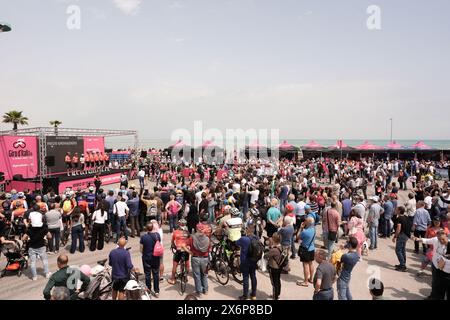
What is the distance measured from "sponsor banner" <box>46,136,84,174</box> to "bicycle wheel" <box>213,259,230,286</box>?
1716 cm

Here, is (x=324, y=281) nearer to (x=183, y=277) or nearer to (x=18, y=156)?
(x=183, y=277)

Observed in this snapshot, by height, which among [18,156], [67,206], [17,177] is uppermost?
[18,156]

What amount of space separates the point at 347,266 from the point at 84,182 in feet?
58.1

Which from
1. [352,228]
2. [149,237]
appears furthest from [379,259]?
[149,237]

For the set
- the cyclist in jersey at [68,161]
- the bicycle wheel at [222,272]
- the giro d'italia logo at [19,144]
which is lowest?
the bicycle wheel at [222,272]

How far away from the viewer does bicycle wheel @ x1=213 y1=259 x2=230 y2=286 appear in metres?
6.66

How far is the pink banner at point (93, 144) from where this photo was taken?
22761 millimetres

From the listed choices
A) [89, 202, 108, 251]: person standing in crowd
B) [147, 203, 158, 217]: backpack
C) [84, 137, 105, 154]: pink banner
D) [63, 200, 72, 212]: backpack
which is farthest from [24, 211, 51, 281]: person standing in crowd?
[84, 137, 105, 154]: pink banner

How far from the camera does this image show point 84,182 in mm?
19062

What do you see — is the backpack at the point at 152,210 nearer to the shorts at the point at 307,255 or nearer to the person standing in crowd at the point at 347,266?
the shorts at the point at 307,255

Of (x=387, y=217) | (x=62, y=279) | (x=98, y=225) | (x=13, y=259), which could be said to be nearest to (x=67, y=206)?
(x=98, y=225)

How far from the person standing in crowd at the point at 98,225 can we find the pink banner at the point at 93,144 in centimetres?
1565

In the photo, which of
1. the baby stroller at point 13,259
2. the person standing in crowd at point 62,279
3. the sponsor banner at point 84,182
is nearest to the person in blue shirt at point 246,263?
the person standing in crowd at point 62,279
